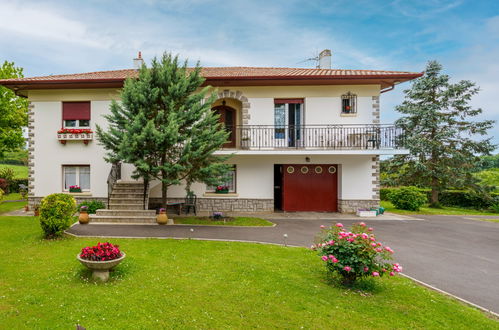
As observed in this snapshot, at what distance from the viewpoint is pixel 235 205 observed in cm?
1247

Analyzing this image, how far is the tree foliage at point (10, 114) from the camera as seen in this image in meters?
16.5

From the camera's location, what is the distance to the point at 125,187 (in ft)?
36.8

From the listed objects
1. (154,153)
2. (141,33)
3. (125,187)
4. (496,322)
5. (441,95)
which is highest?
(141,33)

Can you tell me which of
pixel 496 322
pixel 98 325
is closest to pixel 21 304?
pixel 98 325

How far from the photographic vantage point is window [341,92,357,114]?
12281mm

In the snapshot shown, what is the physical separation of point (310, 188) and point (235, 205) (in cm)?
419

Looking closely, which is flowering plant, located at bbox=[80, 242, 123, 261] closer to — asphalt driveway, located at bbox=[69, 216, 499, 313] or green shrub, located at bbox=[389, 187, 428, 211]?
asphalt driveway, located at bbox=[69, 216, 499, 313]

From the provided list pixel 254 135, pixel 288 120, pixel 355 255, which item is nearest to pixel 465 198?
pixel 288 120

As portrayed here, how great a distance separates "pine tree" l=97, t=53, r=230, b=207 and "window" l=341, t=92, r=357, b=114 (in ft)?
22.0

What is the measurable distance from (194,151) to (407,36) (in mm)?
16250

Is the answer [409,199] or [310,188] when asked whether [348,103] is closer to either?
[310,188]

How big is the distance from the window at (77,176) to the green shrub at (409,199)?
1782 cm

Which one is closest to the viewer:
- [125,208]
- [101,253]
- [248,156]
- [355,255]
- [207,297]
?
[207,297]

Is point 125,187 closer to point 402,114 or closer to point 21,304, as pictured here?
point 21,304
